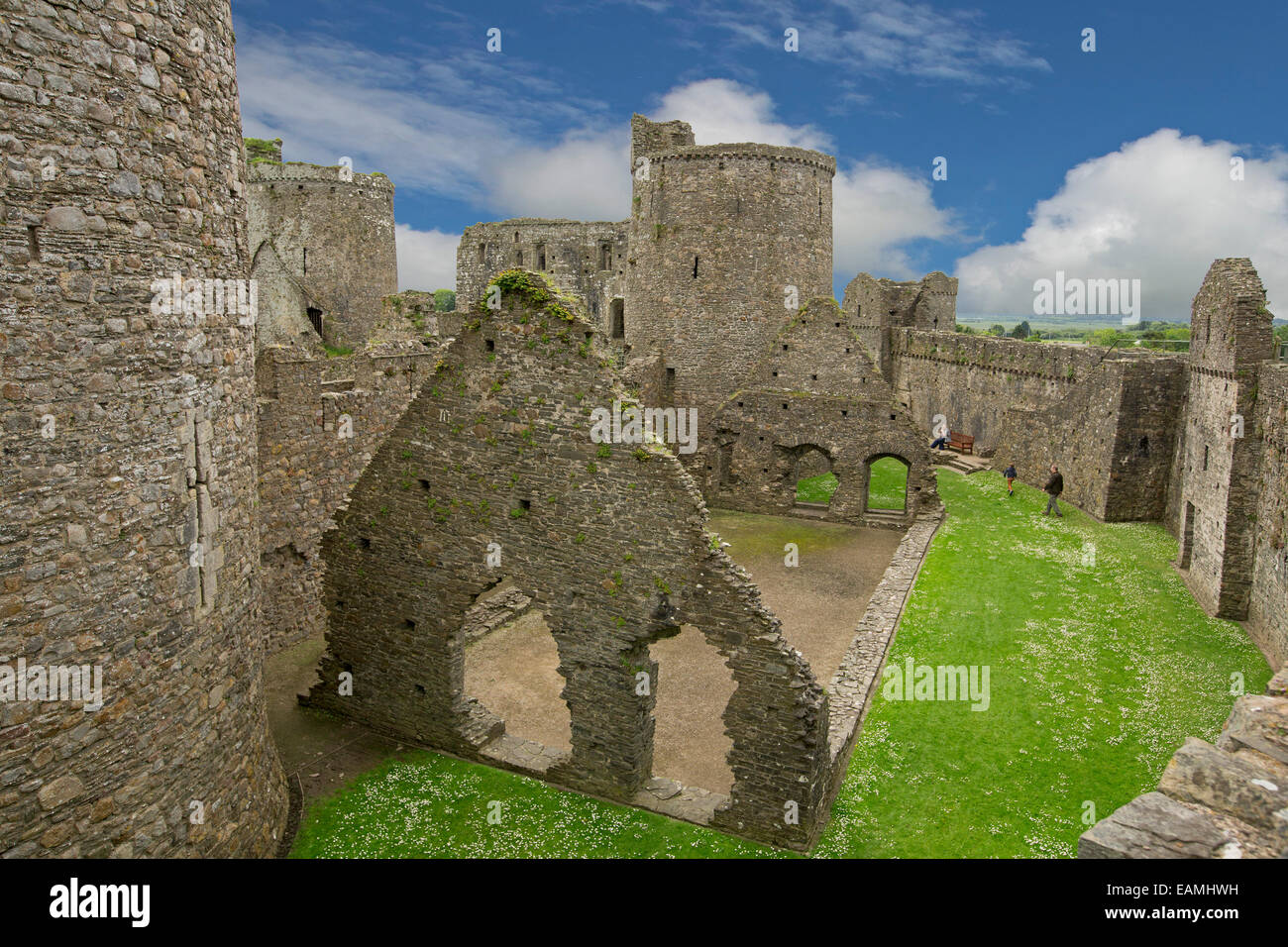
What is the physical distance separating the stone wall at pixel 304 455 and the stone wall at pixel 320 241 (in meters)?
16.9

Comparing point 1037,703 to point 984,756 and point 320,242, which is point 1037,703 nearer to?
point 984,756

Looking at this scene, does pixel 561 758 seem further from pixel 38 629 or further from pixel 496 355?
pixel 38 629

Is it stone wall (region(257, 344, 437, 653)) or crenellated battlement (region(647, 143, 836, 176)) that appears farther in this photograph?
crenellated battlement (region(647, 143, 836, 176))

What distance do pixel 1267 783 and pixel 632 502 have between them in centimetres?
661

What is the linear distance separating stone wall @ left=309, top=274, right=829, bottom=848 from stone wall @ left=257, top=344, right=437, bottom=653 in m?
2.83

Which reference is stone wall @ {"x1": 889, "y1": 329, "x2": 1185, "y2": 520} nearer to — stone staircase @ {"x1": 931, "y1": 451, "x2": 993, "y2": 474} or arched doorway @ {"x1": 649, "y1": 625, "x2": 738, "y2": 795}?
stone staircase @ {"x1": 931, "y1": 451, "x2": 993, "y2": 474}

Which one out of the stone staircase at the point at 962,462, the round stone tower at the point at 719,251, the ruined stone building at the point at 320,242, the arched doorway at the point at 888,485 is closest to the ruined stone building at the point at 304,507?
the arched doorway at the point at 888,485

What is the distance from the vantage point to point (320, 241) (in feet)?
108


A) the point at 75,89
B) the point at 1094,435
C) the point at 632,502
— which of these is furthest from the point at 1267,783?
the point at 1094,435

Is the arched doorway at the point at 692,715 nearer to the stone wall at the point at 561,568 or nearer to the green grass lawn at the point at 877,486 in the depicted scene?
the stone wall at the point at 561,568

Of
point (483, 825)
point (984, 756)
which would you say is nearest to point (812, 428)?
point (984, 756)

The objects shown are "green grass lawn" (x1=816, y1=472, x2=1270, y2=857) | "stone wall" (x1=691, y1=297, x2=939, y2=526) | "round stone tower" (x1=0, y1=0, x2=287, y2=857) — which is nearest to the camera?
"round stone tower" (x1=0, y1=0, x2=287, y2=857)

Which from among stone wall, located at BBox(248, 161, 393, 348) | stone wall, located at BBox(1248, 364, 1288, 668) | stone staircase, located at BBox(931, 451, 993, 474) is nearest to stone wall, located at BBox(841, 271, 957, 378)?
stone staircase, located at BBox(931, 451, 993, 474)

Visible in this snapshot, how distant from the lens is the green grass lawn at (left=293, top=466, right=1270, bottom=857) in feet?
33.1
